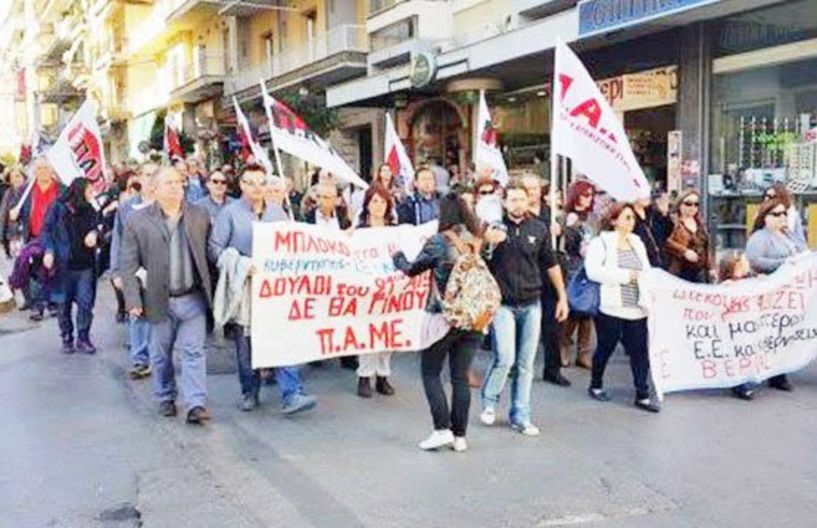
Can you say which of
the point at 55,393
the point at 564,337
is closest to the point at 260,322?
the point at 55,393

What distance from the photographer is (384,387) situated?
7727 millimetres

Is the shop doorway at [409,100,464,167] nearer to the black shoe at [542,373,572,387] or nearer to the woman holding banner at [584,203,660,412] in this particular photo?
the black shoe at [542,373,572,387]

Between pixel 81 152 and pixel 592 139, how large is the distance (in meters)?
6.21

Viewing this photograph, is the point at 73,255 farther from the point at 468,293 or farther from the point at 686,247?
the point at 686,247

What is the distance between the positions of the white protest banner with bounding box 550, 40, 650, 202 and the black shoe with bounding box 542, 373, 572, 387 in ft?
5.19

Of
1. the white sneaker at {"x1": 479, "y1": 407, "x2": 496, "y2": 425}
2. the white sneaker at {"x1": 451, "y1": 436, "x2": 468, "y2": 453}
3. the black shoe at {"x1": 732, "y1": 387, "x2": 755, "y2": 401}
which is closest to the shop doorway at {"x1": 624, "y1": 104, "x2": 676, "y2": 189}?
the black shoe at {"x1": 732, "y1": 387, "x2": 755, "y2": 401}

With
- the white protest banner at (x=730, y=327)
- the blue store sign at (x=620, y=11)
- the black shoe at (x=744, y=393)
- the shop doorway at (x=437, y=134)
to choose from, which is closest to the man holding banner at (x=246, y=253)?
the white protest banner at (x=730, y=327)

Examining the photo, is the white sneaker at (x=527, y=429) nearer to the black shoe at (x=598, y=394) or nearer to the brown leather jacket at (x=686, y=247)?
the black shoe at (x=598, y=394)

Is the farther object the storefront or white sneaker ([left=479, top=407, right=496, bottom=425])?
the storefront

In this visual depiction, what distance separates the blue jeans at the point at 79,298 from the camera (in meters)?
9.44

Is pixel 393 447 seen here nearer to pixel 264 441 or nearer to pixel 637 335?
pixel 264 441

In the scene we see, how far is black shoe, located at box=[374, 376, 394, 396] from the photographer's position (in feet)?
25.2

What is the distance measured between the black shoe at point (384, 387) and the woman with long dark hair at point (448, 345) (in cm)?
163

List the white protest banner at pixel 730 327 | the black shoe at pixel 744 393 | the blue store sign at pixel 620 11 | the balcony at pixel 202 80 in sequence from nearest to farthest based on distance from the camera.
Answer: the white protest banner at pixel 730 327
the black shoe at pixel 744 393
the blue store sign at pixel 620 11
the balcony at pixel 202 80
